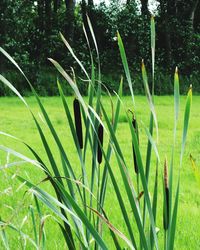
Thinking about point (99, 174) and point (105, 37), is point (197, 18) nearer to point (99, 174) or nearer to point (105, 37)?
point (105, 37)

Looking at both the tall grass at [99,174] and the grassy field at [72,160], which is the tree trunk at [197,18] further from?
the tall grass at [99,174]

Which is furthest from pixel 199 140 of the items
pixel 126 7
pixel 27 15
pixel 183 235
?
pixel 126 7

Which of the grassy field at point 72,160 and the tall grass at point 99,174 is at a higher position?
the tall grass at point 99,174

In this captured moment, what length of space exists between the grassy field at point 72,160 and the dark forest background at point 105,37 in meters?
1.70

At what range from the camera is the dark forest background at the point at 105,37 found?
14078 millimetres

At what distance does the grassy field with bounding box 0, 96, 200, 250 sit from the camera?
3205mm

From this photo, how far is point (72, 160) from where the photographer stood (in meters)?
6.20

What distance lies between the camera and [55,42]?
15.5 meters

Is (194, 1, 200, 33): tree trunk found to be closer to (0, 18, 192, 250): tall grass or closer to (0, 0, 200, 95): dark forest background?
(0, 0, 200, 95): dark forest background

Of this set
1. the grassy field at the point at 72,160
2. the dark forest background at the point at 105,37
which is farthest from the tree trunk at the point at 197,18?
the grassy field at the point at 72,160

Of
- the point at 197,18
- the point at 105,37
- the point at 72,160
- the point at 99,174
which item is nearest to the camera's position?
the point at 99,174

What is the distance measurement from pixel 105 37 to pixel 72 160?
10.8 m

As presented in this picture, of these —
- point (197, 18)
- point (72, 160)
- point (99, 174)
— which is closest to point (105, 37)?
point (197, 18)

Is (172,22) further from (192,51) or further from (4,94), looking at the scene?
(4,94)
